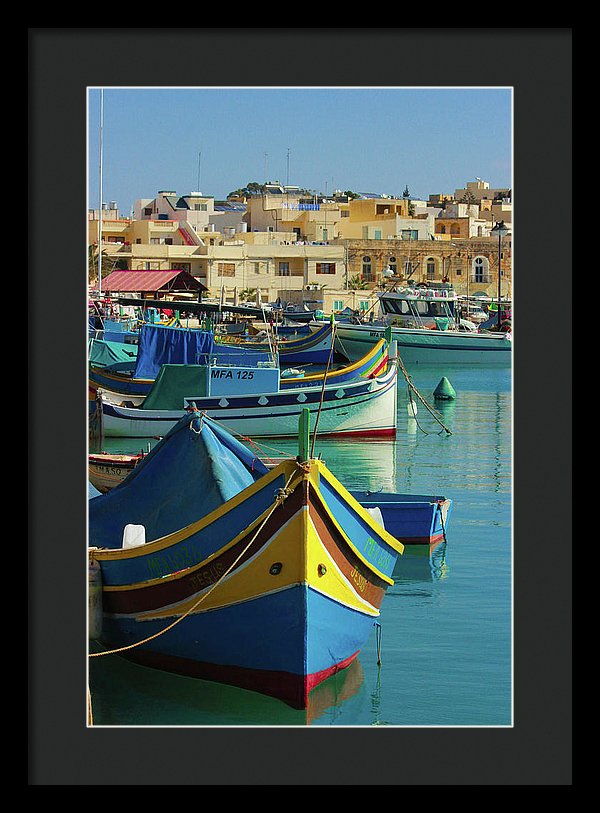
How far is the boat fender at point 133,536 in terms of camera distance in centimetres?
688

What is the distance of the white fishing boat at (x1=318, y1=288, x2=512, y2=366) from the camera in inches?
1217

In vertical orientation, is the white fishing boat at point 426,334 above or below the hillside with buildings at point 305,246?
below

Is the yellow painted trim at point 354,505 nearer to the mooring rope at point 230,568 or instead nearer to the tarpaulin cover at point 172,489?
the mooring rope at point 230,568

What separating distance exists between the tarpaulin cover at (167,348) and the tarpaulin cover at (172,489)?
424 inches

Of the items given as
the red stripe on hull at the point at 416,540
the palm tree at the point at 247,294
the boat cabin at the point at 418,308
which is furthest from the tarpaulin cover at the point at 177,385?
the palm tree at the point at 247,294

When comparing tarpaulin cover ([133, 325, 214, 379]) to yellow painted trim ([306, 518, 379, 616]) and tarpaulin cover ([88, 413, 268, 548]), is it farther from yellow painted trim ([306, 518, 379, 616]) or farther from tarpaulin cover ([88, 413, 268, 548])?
yellow painted trim ([306, 518, 379, 616])

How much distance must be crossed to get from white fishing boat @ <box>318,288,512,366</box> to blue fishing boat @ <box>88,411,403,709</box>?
23552mm

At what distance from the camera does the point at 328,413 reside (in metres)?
17.2

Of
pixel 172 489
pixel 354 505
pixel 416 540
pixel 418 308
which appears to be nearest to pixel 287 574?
pixel 354 505

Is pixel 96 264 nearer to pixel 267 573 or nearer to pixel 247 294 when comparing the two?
pixel 247 294

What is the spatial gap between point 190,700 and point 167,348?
12.5m

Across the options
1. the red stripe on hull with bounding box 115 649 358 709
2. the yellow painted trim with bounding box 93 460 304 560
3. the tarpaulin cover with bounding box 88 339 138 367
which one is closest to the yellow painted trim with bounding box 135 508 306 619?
the yellow painted trim with bounding box 93 460 304 560
